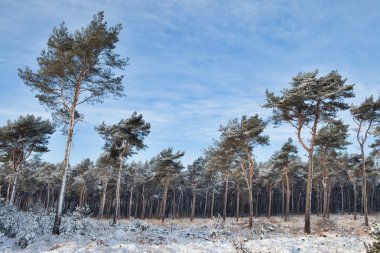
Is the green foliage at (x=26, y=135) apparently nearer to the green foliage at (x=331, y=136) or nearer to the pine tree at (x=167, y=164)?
the pine tree at (x=167, y=164)

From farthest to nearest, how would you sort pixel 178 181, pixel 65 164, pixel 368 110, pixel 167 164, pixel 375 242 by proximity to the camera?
pixel 178 181 → pixel 167 164 → pixel 368 110 → pixel 65 164 → pixel 375 242

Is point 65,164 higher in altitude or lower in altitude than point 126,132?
lower

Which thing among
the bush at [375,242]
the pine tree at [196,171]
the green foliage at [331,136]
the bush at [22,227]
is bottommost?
the bush at [22,227]

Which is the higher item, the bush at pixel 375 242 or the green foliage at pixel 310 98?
the green foliage at pixel 310 98

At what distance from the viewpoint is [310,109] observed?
22000 mm

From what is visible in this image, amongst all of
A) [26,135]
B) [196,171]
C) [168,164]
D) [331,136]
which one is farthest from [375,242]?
[196,171]

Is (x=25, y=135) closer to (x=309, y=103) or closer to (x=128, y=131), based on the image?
(x=128, y=131)

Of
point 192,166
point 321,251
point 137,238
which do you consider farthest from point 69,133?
point 192,166

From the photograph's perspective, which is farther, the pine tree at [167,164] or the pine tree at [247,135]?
the pine tree at [167,164]

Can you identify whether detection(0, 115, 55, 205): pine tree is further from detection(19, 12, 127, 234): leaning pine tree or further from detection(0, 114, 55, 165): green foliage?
detection(19, 12, 127, 234): leaning pine tree

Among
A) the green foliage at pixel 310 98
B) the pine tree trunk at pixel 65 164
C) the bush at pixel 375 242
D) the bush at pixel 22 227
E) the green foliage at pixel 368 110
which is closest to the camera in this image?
the bush at pixel 375 242

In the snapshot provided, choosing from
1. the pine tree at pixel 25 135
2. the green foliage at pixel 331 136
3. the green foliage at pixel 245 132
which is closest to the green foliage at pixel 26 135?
the pine tree at pixel 25 135

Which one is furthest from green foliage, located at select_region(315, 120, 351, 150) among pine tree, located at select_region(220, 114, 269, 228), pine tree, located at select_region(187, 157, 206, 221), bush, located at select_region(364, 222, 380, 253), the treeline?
pine tree, located at select_region(187, 157, 206, 221)

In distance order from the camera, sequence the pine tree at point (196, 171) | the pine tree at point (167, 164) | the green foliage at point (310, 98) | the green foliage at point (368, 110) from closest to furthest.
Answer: the green foliage at point (310, 98), the green foliage at point (368, 110), the pine tree at point (167, 164), the pine tree at point (196, 171)
